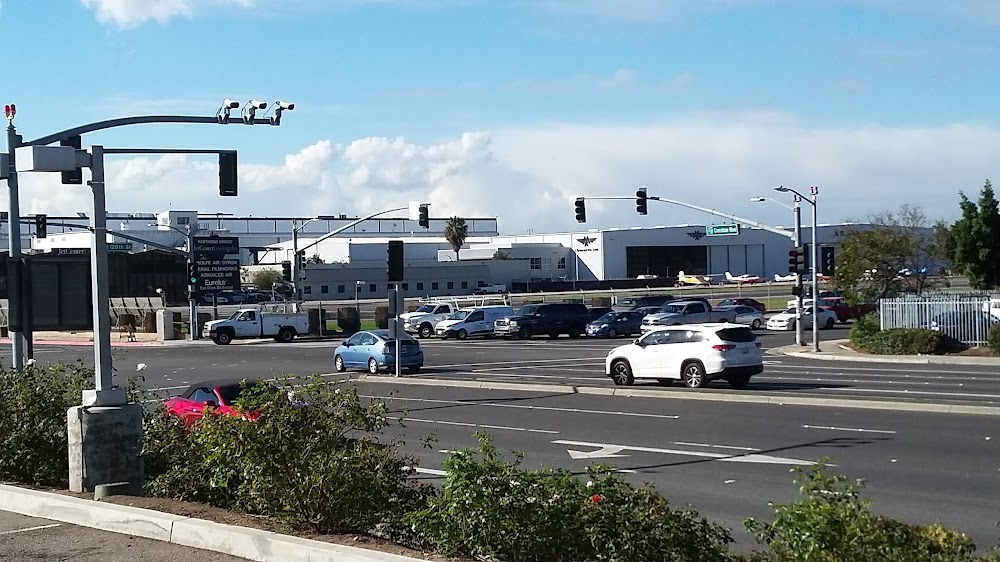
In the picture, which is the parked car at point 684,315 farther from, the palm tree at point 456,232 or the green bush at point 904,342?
the palm tree at point 456,232

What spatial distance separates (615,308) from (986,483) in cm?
4870

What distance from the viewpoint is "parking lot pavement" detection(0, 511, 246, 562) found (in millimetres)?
9117

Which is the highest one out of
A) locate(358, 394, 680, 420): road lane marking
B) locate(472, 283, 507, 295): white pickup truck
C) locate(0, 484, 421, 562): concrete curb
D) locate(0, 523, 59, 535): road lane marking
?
locate(472, 283, 507, 295): white pickup truck

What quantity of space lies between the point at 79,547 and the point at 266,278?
4461 inches

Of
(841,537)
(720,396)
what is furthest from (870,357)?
(841,537)

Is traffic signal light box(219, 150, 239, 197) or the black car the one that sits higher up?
traffic signal light box(219, 150, 239, 197)

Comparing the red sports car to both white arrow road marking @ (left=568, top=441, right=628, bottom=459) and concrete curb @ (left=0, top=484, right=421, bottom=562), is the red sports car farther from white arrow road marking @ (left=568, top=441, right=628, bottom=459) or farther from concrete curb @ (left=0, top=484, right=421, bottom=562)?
concrete curb @ (left=0, top=484, right=421, bottom=562)

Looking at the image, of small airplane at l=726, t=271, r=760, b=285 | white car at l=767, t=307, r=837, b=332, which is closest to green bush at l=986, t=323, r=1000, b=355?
white car at l=767, t=307, r=837, b=332

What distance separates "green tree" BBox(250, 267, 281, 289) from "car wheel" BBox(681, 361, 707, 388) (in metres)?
94.7

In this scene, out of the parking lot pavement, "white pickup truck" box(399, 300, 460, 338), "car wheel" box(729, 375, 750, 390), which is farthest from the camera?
"white pickup truck" box(399, 300, 460, 338)

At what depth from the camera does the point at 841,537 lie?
6.54 meters

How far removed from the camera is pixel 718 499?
43.5 feet

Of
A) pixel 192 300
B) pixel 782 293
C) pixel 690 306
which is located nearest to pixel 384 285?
pixel 782 293

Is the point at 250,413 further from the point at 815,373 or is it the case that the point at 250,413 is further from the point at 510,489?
the point at 815,373
